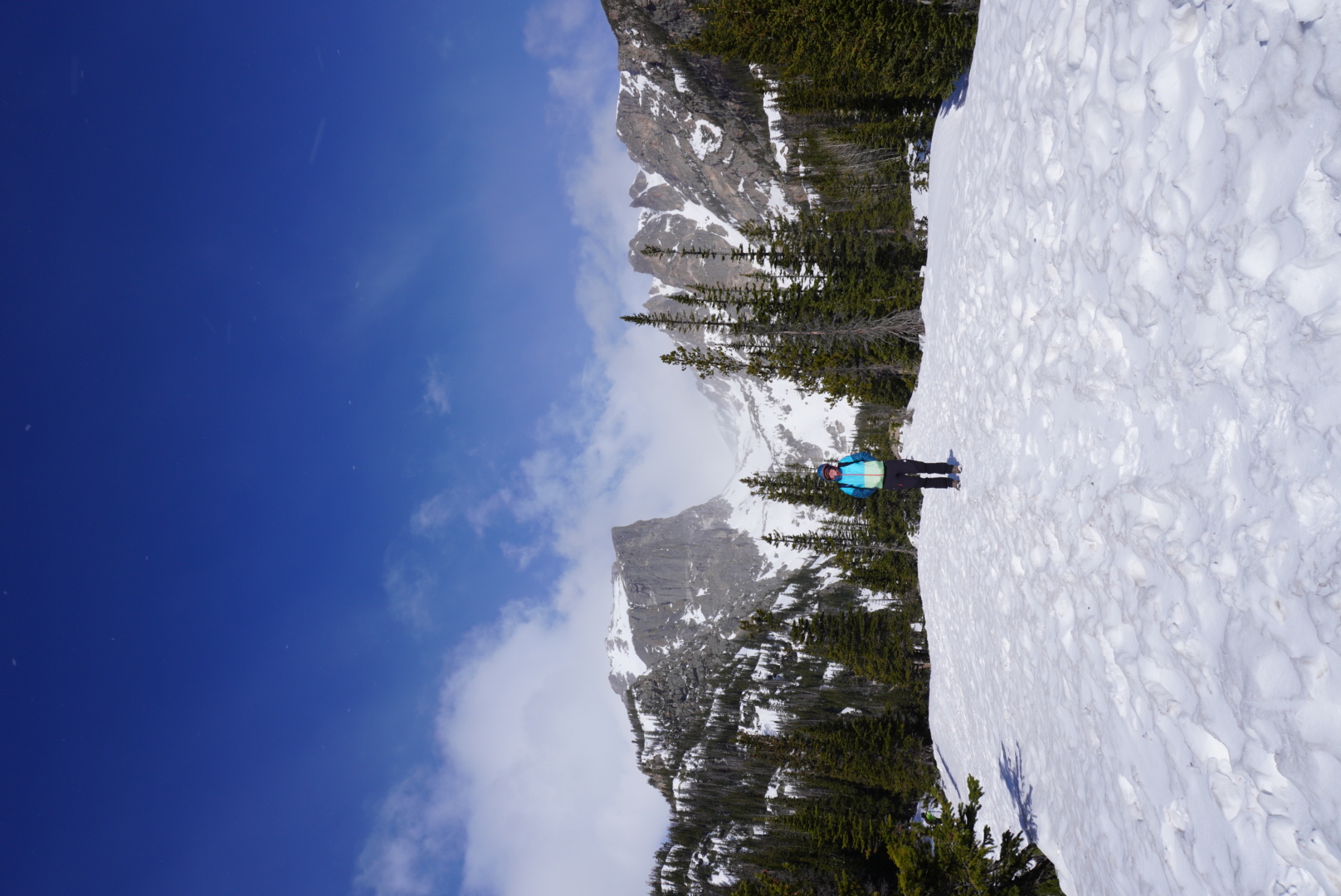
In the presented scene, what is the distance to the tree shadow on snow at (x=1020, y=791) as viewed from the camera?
Result: 7.71m

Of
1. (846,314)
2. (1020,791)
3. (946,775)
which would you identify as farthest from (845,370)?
(1020,791)

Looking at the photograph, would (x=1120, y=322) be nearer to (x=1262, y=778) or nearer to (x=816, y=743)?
(x=1262, y=778)

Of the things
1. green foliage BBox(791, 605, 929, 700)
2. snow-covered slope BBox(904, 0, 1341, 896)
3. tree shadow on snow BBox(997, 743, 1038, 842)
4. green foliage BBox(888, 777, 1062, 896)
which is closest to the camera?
snow-covered slope BBox(904, 0, 1341, 896)

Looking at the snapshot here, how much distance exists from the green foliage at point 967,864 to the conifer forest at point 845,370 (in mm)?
10337

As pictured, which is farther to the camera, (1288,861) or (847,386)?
(847,386)

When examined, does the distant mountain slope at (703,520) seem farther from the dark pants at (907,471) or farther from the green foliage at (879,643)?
the dark pants at (907,471)

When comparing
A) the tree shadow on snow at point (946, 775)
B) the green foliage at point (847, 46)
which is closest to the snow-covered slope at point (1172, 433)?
the tree shadow on snow at point (946, 775)

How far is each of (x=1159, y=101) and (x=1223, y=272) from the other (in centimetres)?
145

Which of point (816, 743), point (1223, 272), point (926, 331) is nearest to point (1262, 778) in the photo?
point (1223, 272)

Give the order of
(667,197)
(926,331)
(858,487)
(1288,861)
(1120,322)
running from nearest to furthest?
(1288,861), (1120,322), (858,487), (926,331), (667,197)

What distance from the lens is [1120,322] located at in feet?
14.6

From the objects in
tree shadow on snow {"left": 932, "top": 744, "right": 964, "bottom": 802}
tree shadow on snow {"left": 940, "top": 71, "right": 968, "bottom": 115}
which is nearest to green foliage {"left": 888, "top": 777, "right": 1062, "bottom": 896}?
tree shadow on snow {"left": 932, "top": 744, "right": 964, "bottom": 802}

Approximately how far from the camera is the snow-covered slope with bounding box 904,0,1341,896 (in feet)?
9.07

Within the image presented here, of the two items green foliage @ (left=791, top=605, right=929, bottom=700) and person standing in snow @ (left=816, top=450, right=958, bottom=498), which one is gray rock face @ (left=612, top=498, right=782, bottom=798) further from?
person standing in snow @ (left=816, top=450, right=958, bottom=498)
